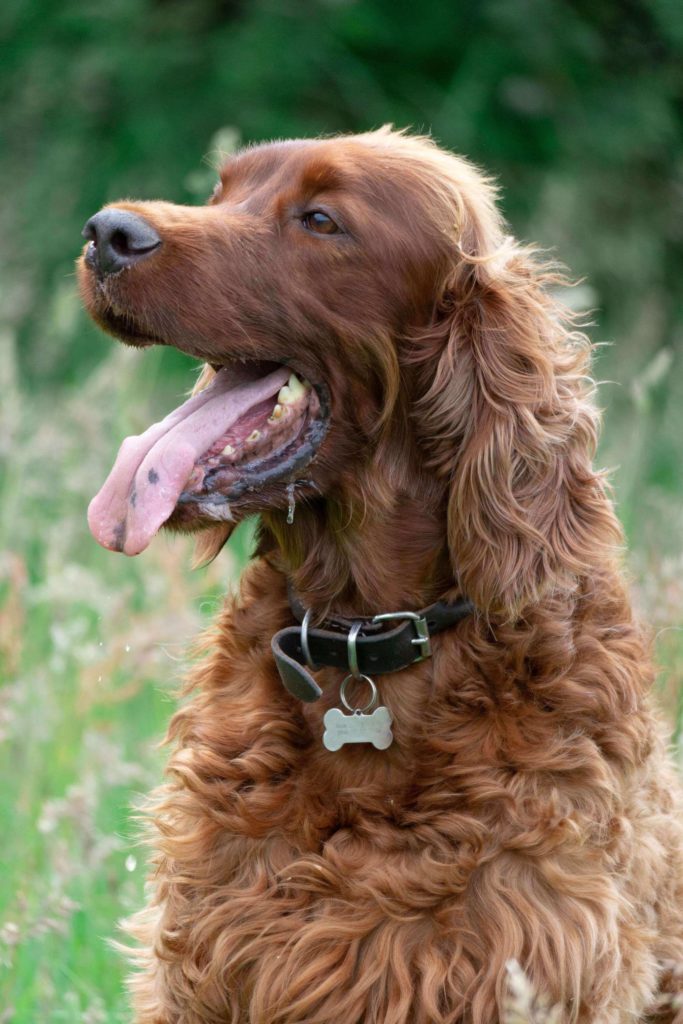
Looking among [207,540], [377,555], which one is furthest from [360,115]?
[377,555]

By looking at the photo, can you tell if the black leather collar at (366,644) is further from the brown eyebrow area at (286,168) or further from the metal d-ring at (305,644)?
the brown eyebrow area at (286,168)

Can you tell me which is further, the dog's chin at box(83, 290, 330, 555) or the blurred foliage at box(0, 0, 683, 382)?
the blurred foliage at box(0, 0, 683, 382)

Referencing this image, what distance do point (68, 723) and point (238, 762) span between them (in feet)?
4.88

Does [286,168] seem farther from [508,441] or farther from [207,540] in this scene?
[207,540]

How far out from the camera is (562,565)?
2889 millimetres

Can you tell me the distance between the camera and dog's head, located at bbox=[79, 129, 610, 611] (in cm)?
286

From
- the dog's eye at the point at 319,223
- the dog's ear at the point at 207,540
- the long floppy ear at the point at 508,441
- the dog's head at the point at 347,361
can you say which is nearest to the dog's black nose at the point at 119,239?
the dog's head at the point at 347,361

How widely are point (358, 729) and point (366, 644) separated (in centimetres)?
17

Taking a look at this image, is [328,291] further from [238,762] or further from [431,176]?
[238,762]

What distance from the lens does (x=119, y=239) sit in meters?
2.86

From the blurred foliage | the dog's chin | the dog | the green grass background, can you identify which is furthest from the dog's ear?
the blurred foliage

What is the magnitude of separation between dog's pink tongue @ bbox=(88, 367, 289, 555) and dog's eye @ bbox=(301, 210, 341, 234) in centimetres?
32

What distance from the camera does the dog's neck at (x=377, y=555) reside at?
9.89 ft

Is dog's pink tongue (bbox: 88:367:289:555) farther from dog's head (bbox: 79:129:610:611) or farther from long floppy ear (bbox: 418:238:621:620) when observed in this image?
long floppy ear (bbox: 418:238:621:620)
